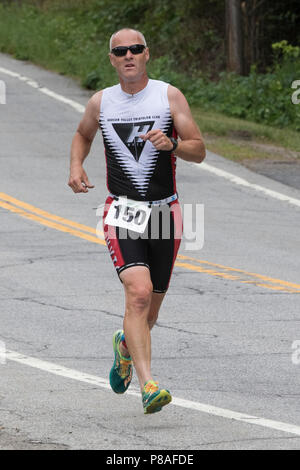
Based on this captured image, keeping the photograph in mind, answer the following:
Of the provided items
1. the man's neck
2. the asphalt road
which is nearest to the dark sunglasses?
the man's neck

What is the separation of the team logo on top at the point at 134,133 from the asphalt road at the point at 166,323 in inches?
59.7

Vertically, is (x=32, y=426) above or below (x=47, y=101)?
above

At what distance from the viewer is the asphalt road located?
639 cm

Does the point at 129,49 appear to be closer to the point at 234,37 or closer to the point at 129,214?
the point at 129,214

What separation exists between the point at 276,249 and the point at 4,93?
13.4m

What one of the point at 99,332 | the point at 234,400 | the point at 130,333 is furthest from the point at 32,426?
the point at 99,332

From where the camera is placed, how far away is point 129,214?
684cm

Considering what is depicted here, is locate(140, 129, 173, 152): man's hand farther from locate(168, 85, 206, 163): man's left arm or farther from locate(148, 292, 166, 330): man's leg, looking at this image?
locate(148, 292, 166, 330): man's leg

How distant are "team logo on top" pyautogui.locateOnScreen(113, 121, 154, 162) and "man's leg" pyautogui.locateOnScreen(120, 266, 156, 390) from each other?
2.31 ft

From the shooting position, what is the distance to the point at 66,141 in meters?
20.8

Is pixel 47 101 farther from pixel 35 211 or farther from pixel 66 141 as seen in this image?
pixel 35 211

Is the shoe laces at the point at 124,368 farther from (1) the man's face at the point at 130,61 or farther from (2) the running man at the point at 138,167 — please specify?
(1) the man's face at the point at 130,61
